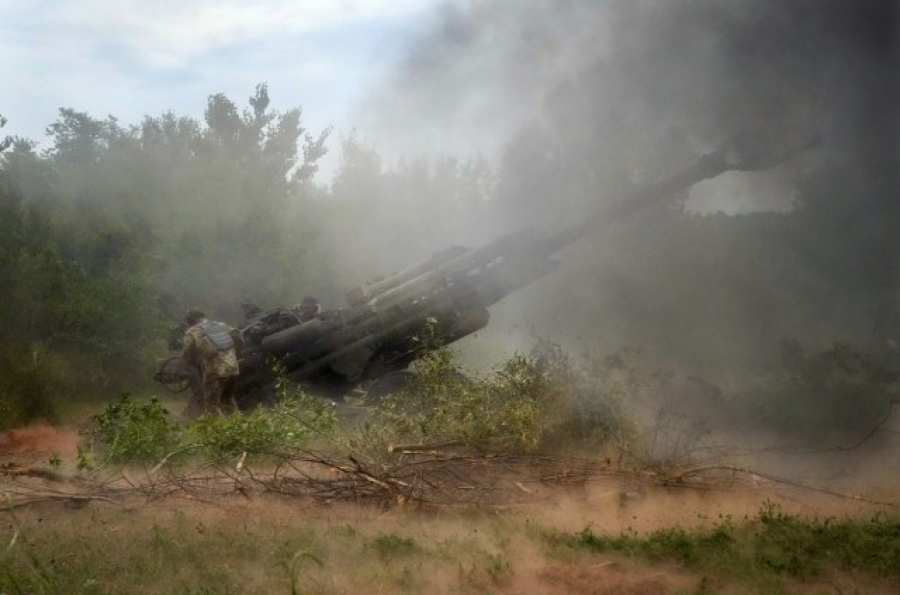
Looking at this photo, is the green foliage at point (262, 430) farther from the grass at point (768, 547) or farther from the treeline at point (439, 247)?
the treeline at point (439, 247)

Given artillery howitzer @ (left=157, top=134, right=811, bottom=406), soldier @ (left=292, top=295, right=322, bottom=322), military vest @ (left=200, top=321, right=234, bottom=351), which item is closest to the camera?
military vest @ (left=200, top=321, right=234, bottom=351)

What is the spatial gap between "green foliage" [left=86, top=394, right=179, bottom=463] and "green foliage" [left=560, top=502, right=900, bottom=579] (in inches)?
166

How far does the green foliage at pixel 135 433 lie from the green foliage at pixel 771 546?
13.9ft

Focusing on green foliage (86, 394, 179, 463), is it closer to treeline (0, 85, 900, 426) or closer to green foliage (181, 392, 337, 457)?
green foliage (181, 392, 337, 457)

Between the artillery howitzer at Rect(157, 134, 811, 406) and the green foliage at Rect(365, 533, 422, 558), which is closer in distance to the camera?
the green foliage at Rect(365, 533, 422, 558)

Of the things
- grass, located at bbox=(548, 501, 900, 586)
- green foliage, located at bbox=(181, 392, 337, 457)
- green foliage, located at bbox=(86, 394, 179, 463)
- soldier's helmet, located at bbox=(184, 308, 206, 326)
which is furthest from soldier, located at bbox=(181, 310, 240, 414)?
grass, located at bbox=(548, 501, 900, 586)

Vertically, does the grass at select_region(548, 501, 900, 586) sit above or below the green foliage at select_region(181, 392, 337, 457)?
below

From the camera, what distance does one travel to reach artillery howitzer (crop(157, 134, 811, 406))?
11109 millimetres

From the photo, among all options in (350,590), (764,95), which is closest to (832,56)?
(764,95)

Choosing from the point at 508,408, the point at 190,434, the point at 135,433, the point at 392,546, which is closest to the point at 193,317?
the point at 190,434

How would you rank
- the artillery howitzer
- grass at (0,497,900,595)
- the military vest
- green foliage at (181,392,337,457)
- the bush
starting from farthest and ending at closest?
the artillery howitzer
the military vest
the bush
green foliage at (181,392,337,457)
grass at (0,497,900,595)

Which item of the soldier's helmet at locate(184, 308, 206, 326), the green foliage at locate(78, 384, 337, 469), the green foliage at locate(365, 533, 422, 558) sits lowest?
the green foliage at locate(365, 533, 422, 558)

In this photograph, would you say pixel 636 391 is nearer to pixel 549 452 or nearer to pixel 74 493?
pixel 549 452

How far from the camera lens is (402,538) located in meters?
6.46
